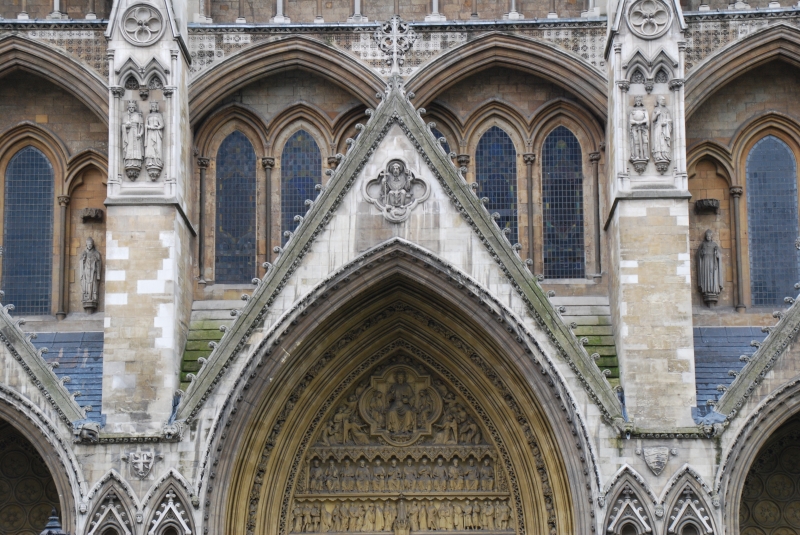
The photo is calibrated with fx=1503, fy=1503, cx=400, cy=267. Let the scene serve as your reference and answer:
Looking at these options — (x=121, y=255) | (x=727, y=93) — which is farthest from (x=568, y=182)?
(x=121, y=255)

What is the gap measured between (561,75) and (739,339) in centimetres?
439

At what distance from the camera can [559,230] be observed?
842 inches

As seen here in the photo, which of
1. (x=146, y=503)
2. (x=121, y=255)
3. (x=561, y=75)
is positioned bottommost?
(x=146, y=503)

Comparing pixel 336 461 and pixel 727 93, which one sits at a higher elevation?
pixel 727 93

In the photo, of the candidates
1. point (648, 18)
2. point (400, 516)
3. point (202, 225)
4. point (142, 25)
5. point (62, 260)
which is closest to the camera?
point (648, 18)

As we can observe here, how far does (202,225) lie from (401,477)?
14.8ft

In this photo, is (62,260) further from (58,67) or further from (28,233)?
(58,67)

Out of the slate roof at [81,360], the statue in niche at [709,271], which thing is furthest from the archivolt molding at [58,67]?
the statue in niche at [709,271]

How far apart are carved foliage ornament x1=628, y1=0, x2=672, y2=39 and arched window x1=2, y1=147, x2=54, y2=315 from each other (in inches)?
333

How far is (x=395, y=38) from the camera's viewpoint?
2031 centimetres

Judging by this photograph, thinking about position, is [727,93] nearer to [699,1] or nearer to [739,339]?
[699,1]

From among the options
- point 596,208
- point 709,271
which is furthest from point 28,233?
point 709,271

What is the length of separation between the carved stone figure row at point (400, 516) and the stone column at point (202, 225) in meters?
3.51

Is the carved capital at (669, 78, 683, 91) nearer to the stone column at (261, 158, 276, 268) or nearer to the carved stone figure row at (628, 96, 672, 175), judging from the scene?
the carved stone figure row at (628, 96, 672, 175)
